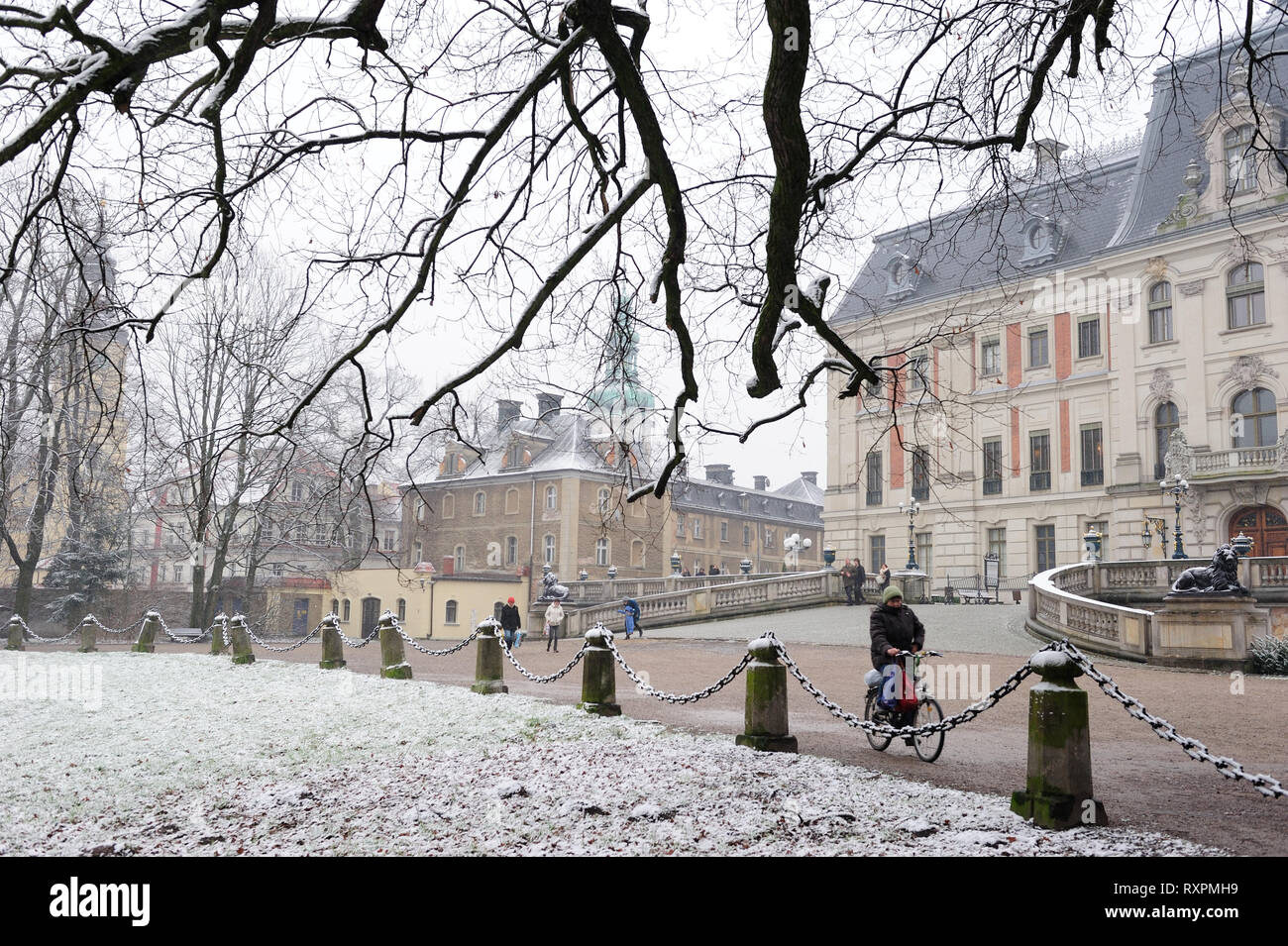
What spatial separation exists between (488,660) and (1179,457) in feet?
97.5

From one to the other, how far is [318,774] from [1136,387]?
36.3 metres

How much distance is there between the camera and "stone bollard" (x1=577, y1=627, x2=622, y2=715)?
35.5ft

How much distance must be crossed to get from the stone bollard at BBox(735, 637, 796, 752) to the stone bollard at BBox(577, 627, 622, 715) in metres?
2.47

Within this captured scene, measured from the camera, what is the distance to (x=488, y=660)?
529 inches

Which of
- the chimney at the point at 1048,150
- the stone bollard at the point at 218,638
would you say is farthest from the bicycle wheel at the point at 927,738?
the stone bollard at the point at 218,638

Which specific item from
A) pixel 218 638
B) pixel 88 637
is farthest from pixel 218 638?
pixel 88 637

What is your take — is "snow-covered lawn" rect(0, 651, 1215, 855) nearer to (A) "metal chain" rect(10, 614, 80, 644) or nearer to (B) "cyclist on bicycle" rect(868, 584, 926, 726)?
(B) "cyclist on bicycle" rect(868, 584, 926, 726)

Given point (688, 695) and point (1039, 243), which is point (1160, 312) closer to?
point (1039, 243)
